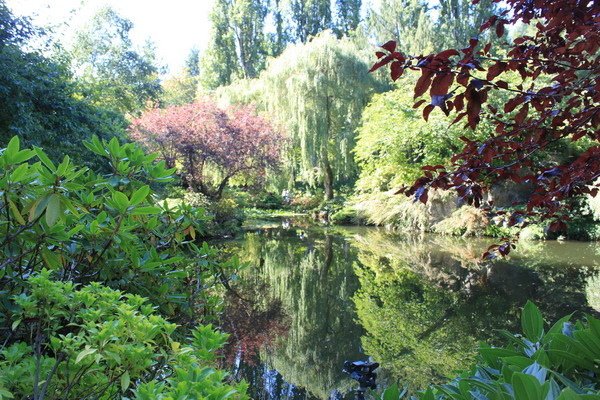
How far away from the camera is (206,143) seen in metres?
12.9

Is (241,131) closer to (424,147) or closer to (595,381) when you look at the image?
(424,147)

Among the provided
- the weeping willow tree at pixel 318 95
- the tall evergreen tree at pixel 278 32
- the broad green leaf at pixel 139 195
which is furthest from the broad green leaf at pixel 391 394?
the tall evergreen tree at pixel 278 32

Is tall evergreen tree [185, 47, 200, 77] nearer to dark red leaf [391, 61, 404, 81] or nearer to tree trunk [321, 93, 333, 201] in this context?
tree trunk [321, 93, 333, 201]

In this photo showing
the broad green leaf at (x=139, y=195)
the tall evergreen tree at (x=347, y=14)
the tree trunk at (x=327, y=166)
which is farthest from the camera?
the tall evergreen tree at (x=347, y=14)

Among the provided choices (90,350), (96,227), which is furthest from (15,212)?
(90,350)

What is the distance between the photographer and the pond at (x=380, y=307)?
3.65 m

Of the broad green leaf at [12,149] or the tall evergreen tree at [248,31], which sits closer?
the broad green leaf at [12,149]

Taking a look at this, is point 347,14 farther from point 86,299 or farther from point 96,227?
point 86,299

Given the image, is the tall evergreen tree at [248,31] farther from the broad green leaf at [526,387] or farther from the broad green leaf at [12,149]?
the broad green leaf at [526,387]

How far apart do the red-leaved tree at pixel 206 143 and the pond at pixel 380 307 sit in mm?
3891

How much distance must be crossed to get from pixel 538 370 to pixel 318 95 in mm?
16152

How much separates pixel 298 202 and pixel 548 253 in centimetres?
1167

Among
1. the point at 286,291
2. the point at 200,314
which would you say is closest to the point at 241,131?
the point at 286,291

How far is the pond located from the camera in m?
3.65
